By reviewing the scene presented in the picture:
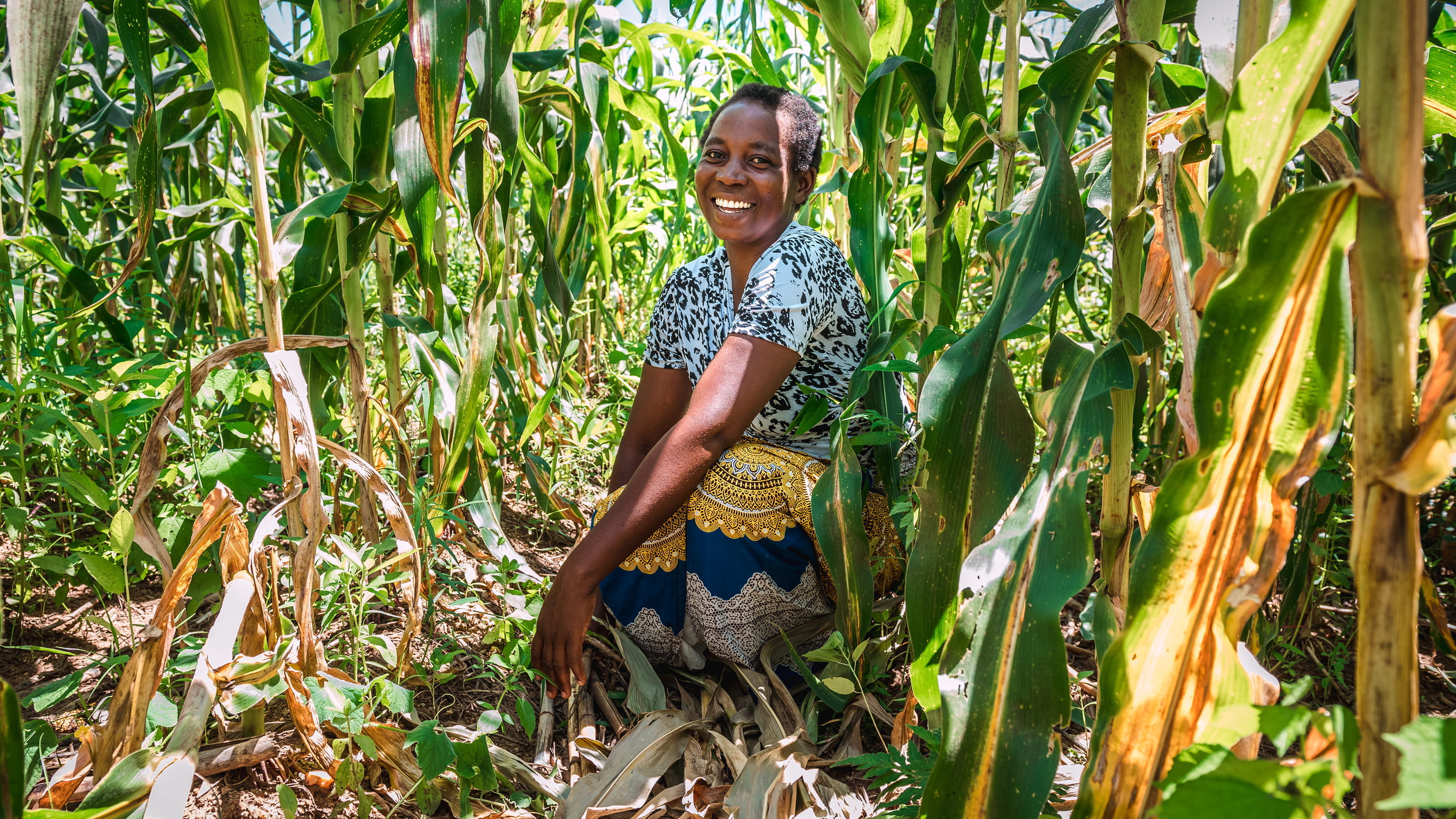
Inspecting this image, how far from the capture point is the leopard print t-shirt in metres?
1.33

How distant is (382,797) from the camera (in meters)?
1.01

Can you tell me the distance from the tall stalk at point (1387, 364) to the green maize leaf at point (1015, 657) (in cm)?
17

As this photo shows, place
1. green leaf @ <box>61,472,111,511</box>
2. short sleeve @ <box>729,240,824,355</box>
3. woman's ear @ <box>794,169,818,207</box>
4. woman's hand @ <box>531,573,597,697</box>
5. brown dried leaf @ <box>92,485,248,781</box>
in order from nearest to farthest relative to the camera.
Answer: brown dried leaf @ <box>92,485,248,781</box>
green leaf @ <box>61,472,111,511</box>
woman's hand @ <box>531,573,597,697</box>
short sleeve @ <box>729,240,824,355</box>
woman's ear @ <box>794,169,818,207</box>

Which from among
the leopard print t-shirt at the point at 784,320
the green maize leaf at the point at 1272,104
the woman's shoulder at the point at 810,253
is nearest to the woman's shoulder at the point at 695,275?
the leopard print t-shirt at the point at 784,320

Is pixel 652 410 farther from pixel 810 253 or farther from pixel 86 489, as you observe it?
pixel 86 489

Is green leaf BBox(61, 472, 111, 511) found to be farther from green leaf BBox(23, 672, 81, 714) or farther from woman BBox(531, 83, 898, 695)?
woman BBox(531, 83, 898, 695)

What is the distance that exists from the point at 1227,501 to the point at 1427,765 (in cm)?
15

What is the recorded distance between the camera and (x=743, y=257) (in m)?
1.56

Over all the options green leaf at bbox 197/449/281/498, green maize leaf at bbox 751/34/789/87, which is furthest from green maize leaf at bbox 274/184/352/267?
green maize leaf at bbox 751/34/789/87

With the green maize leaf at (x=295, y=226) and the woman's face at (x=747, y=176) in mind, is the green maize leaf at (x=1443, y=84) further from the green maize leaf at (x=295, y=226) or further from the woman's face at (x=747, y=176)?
the green maize leaf at (x=295, y=226)

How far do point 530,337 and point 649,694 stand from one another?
2.71 ft

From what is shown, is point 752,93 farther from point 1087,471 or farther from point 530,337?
point 1087,471

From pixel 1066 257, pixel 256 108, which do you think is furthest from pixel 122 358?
pixel 1066 257

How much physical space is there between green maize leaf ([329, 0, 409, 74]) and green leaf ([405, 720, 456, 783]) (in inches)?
28.2
